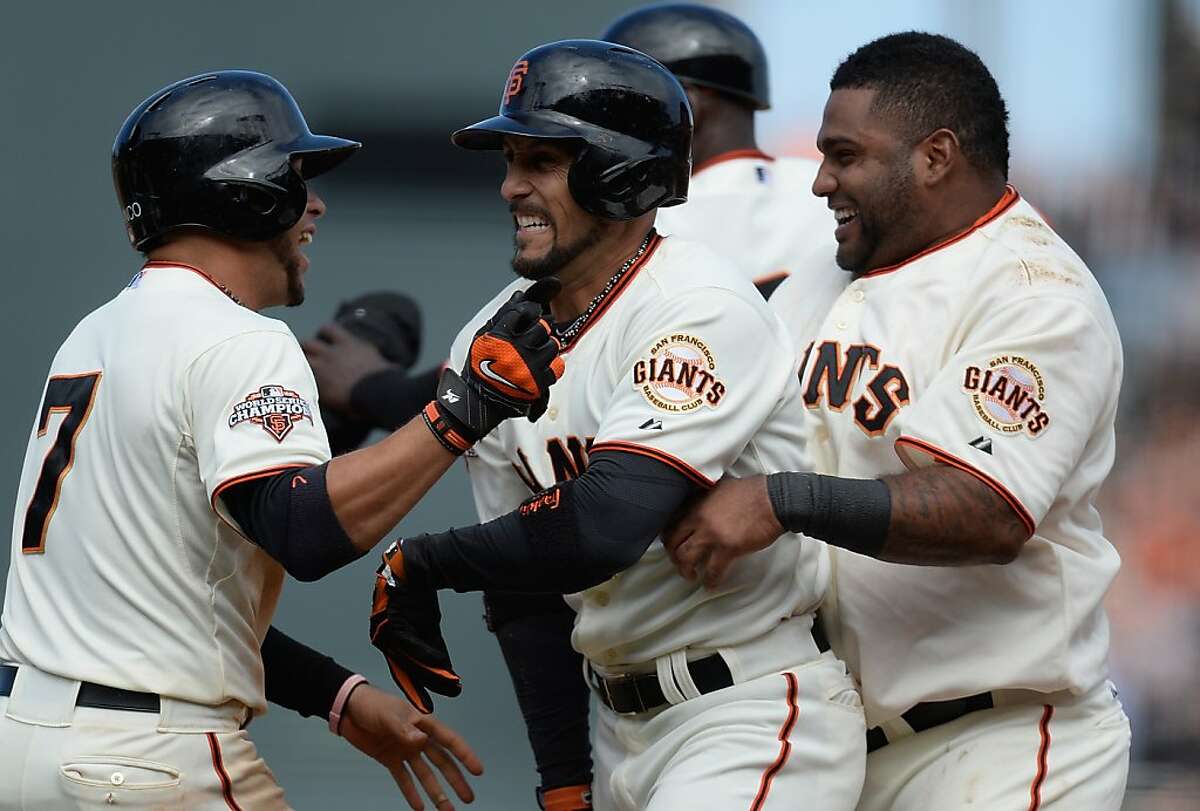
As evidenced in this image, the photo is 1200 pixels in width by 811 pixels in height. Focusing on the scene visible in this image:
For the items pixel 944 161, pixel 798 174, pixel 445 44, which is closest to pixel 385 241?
pixel 445 44

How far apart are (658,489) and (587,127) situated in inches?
29.8

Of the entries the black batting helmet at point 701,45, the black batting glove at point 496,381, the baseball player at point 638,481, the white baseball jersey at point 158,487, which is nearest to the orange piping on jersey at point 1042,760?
the baseball player at point 638,481

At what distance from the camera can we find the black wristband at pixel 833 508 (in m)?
3.20

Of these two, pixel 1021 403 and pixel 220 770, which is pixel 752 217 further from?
pixel 220 770

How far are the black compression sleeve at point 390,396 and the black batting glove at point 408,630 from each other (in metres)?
1.45

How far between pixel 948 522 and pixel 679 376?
1.77 ft

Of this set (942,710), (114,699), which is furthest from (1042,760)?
(114,699)

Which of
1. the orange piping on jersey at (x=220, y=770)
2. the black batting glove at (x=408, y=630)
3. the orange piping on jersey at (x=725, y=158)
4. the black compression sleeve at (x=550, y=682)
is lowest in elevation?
the black compression sleeve at (x=550, y=682)

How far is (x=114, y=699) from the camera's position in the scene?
3096mm

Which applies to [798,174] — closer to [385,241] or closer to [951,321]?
[951,321]

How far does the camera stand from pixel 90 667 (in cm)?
309

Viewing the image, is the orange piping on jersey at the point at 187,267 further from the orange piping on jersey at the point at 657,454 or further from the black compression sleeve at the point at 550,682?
the black compression sleeve at the point at 550,682

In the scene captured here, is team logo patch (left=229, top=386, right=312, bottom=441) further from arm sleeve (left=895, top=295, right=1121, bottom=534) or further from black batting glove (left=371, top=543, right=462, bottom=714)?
arm sleeve (left=895, top=295, right=1121, bottom=534)

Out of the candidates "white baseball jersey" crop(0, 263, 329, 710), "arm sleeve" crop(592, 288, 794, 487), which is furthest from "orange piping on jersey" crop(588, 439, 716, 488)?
"white baseball jersey" crop(0, 263, 329, 710)
